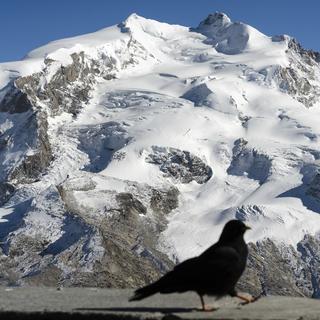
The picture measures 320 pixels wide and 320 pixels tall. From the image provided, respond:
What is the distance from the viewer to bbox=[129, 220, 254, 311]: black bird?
1120 cm

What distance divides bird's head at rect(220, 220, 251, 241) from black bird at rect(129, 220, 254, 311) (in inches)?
9.9

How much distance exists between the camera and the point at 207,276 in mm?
11219

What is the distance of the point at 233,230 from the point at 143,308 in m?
1.48

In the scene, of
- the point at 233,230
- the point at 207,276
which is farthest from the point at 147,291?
the point at 233,230

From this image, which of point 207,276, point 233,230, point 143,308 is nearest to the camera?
point 207,276

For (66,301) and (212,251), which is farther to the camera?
(66,301)

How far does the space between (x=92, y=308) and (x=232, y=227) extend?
1.99 meters

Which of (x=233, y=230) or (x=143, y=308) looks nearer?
(x=143, y=308)

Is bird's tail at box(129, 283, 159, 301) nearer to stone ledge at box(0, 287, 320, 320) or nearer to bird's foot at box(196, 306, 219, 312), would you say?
stone ledge at box(0, 287, 320, 320)

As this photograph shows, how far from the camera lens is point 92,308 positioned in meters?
11.6

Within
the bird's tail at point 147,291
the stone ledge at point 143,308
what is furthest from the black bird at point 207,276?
the stone ledge at point 143,308

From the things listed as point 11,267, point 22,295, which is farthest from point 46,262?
point 22,295

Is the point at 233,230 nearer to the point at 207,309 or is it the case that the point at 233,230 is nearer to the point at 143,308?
the point at 207,309

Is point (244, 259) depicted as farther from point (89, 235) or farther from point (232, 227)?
point (89, 235)
